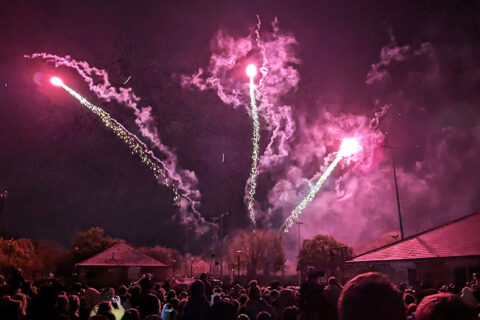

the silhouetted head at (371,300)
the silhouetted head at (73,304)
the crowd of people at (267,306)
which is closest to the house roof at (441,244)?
the crowd of people at (267,306)

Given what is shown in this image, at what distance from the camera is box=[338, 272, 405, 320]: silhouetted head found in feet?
8.27

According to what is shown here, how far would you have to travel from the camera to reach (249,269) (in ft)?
308

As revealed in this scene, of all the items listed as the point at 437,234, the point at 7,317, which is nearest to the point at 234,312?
the point at 7,317

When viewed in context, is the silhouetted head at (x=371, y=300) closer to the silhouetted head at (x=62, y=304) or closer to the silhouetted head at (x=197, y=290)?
the silhouetted head at (x=197, y=290)

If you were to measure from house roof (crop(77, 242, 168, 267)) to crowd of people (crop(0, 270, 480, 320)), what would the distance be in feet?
119

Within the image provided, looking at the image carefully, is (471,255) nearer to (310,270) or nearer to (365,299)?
A: (310,270)

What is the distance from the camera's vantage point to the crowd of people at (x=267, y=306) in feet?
8.42

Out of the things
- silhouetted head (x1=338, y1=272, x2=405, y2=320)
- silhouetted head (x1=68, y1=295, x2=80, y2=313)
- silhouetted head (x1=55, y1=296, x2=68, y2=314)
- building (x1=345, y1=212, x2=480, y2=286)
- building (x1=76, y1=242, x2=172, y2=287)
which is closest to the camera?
silhouetted head (x1=338, y1=272, x2=405, y2=320)

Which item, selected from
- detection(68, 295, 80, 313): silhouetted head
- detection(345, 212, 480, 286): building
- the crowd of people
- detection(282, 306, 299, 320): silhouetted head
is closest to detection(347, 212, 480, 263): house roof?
Result: detection(345, 212, 480, 286): building

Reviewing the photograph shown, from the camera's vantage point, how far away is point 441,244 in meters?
26.3

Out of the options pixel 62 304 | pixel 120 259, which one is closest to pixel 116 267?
pixel 120 259

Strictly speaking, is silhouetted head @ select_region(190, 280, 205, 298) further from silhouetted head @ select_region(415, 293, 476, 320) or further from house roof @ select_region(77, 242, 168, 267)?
house roof @ select_region(77, 242, 168, 267)

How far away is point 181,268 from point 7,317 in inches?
4220

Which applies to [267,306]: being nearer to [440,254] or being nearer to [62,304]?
[62,304]
